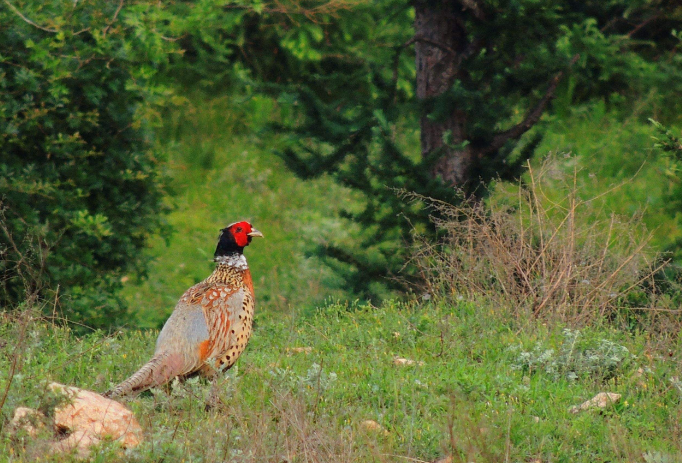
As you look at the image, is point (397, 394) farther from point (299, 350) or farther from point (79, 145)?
point (79, 145)

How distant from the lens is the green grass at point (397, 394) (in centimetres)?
455

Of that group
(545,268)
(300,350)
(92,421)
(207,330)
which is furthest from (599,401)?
(92,421)

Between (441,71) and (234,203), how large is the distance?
19.3 feet

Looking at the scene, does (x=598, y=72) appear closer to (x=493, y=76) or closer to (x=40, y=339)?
(x=493, y=76)

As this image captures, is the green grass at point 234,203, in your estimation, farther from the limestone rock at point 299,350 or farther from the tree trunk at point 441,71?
the limestone rock at point 299,350

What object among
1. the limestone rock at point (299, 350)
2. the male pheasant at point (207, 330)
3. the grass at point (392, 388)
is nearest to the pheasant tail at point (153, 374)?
the male pheasant at point (207, 330)

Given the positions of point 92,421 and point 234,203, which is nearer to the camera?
point 92,421

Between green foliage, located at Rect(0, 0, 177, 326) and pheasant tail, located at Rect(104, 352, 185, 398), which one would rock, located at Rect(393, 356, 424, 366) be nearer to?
pheasant tail, located at Rect(104, 352, 185, 398)

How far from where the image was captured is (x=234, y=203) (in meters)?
14.3

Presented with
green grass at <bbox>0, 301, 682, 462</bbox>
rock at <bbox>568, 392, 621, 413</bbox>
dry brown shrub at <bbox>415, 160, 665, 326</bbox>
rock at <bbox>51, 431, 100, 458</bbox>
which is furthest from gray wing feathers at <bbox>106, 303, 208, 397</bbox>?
rock at <bbox>568, 392, 621, 413</bbox>

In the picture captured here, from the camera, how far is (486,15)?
8.95 m

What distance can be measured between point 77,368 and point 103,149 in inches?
126

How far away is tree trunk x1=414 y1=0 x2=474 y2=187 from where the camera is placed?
905 cm

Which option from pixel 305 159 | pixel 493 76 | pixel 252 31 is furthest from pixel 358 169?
pixel 252 31
